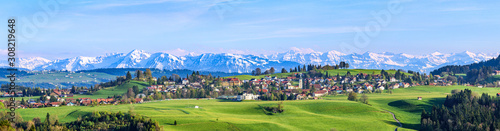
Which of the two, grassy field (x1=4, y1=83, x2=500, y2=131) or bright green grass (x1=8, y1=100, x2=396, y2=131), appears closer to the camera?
bright green grass (x1=8, y1=100, x2=396, y2=131)

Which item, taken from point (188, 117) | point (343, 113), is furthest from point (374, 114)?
point (188, 117)

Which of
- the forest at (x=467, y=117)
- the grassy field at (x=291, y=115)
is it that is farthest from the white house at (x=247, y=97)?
Answer: the forest at (x=467, y=117)

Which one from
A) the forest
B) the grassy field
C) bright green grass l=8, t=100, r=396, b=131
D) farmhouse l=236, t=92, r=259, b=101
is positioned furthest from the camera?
farmhouse l=236, t=92, r=259, b=101

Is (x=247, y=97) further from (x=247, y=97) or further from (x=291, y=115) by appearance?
(x=291, y=115)

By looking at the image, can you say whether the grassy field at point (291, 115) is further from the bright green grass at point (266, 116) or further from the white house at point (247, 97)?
the white house at point (247, 97)

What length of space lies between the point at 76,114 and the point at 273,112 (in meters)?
54.3

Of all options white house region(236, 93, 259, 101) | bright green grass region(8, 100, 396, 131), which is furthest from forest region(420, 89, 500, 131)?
white house region(236, 93, 259, 101)

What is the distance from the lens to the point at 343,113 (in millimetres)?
141250

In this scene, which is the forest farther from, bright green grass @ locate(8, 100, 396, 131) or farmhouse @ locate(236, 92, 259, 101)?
farmhouse @ locate(236, 92, 259, 101)

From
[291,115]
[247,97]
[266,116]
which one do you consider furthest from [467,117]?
[247,97]

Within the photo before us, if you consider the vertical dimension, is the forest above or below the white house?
below

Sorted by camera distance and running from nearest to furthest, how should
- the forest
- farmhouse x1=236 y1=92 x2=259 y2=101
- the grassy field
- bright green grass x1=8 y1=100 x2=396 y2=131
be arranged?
bright green grass x1=8 y1=100 x2=396 y2=131 → the grassy field → the forest → farmhouse x1=236 y1=92 x2=259 y2=101

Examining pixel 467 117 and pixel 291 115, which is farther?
pixel 291 115

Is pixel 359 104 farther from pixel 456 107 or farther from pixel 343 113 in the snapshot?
pixel 456 107
